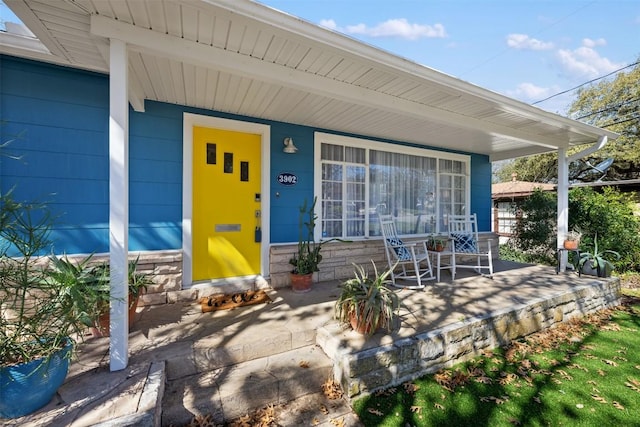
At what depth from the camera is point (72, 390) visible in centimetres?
155

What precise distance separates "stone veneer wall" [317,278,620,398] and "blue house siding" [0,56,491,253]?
7.36 feet

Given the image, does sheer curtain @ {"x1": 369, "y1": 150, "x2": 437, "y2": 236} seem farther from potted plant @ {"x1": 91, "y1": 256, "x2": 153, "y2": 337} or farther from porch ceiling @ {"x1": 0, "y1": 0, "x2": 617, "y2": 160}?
potted plant @ {"x1": 91, "y1": 256, "x2": 153, "y2": 337}

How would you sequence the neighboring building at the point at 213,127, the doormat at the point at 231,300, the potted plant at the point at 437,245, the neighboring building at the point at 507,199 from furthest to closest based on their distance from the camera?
the neighboring building at the point at 507,199 < the potted plant at the point at 437,245 < the doormat at the point at 231,300 < the neighboring building at the point at 213,127

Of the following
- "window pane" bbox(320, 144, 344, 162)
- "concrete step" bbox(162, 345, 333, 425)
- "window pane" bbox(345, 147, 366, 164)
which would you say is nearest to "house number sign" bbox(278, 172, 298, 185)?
"window pane" bbox(320, 144, 344, 162)

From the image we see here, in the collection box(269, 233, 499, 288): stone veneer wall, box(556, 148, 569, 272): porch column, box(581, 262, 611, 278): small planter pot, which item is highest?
box(556, 148, 569, 272): porch column

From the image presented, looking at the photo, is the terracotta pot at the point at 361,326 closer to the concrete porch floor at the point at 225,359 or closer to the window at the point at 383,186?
the concrete porch floor at the point at 225,359

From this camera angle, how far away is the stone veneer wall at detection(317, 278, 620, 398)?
199 centimetres

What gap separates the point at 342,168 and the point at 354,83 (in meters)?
1.73


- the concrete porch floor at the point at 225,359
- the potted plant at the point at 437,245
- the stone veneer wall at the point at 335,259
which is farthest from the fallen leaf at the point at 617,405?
the stone veneer wall at the point at 335,259

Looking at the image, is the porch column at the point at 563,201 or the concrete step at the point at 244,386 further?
the porch column at the point at 563,201

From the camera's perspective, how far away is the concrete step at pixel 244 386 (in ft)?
5.58

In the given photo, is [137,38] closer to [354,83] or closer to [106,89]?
[106,89]

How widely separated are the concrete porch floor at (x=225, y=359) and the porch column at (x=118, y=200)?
0.63 ft

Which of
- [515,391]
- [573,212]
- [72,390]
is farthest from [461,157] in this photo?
[72,390]
